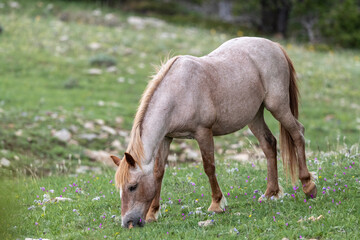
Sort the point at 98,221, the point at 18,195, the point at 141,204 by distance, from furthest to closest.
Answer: the point at 18,195, the point at 98,221, the point at 141,204

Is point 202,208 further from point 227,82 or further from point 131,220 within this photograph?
point 227,82

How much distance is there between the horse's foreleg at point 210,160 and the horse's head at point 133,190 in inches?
28.7

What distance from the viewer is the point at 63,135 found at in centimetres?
1198

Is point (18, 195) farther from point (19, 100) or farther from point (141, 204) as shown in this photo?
point (19, 100)

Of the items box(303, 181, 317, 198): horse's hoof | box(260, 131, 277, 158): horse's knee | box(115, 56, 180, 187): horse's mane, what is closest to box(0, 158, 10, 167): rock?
box(115, 56, 180, 187): horse's mane

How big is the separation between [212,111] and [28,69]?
12.7 m

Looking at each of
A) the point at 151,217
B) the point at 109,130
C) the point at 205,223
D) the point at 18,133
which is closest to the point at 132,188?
the point at 151,217

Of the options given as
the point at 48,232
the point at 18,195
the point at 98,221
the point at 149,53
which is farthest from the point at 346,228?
the point at 149,53

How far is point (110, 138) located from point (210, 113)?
684cm

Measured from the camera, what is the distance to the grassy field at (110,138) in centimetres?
555

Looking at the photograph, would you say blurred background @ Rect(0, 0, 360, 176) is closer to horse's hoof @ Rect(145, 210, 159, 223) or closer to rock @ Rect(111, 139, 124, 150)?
rock @ Rect(111, 139, 124, 150)

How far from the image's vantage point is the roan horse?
546cm

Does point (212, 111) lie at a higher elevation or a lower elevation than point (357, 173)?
higher

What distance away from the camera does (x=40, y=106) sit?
13.7 m
